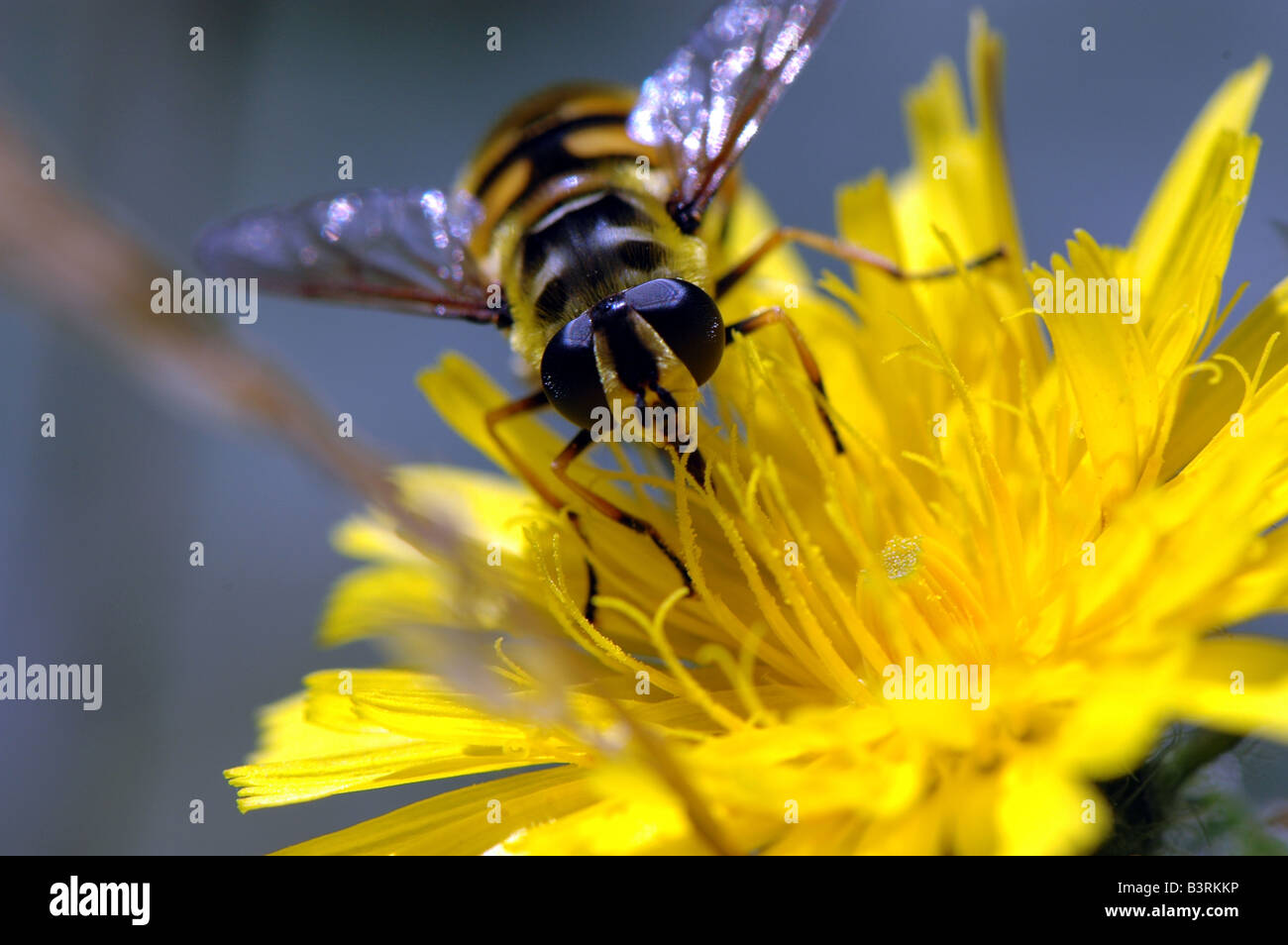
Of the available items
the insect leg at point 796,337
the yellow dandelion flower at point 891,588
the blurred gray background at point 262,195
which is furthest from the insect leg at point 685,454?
the blurred gray background at point 262,195

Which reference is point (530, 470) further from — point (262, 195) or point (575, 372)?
point (262, 195)

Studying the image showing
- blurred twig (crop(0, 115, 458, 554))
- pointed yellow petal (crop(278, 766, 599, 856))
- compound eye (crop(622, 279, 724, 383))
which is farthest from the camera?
compound eye (crop(622, 279, 724, 383))

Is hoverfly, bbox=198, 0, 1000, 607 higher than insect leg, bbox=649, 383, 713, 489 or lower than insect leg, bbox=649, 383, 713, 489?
higher

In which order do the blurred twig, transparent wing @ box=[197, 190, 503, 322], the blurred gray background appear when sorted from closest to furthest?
Answer: the blurred twig, transparent wing @ box=[197, 190, 503, 322], the blurred gray background

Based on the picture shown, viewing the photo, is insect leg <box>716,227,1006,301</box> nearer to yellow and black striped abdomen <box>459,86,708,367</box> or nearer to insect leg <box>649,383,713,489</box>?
yellow and black striped abdomen <box>459,86,708,367</box>

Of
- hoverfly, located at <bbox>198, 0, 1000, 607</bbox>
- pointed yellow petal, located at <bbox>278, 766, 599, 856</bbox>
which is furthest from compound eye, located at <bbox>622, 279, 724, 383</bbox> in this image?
pointed yellow petal, located at <bbox>278, 766, 599, 856</bbox>

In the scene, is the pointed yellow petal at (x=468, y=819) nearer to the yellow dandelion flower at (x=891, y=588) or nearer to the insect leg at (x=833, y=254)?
the yellow dandelion flower at (x=891, y=588)
